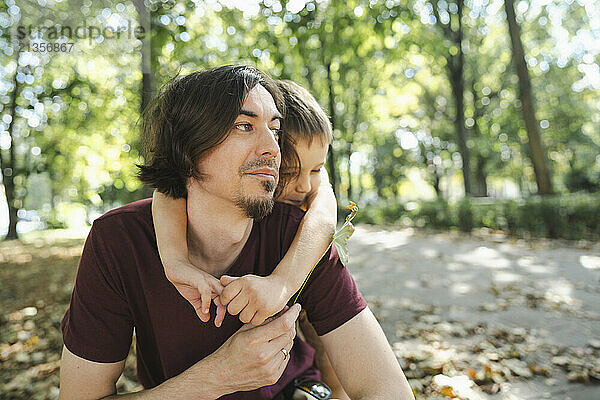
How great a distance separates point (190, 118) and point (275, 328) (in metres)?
1.03

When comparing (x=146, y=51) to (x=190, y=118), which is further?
(x=146, y=51)

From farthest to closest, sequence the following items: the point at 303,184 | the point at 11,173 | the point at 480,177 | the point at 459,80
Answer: the point at 480,177 → the point at 459,80 → the point at 11,173 → the point at 303,184

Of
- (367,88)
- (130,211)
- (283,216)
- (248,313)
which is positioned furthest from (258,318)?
(367,88)

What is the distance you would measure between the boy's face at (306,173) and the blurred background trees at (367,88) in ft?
2.86

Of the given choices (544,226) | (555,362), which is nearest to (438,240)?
(544,226)

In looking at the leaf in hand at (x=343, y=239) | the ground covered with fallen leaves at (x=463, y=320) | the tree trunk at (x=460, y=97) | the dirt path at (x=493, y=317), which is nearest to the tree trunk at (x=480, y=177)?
the tree trunk at (x=460, y=97)

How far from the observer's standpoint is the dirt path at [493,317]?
3.14 m

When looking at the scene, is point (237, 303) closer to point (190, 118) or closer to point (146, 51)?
point (190, 118)

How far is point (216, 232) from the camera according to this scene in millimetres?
1932

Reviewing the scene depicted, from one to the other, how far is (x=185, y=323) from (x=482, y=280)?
6012 mm

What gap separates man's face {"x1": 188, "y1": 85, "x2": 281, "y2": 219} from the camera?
5.98 ft

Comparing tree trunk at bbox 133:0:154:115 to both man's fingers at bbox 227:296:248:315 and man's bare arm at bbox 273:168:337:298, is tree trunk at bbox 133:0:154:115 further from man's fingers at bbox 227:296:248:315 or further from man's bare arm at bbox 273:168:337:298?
man's fingers at bbox 227:296:248:315

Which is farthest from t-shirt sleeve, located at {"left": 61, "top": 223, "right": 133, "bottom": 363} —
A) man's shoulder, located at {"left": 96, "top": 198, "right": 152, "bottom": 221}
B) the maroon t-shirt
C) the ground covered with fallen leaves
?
the ground covered with fallen leaves

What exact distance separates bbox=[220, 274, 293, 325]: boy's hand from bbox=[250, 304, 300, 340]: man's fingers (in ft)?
0.16
